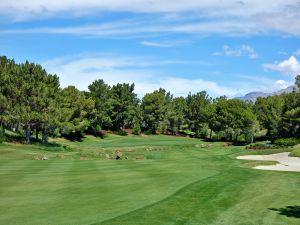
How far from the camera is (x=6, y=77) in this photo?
69.2 m

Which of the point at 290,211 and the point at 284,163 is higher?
the point at 284,163

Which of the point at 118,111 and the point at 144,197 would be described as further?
the point at 118,111

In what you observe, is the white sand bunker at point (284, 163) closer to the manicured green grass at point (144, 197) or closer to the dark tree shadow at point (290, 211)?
the manicured green grass at point (144, 197)

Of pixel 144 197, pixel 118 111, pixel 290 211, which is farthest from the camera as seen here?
pixel 118 111

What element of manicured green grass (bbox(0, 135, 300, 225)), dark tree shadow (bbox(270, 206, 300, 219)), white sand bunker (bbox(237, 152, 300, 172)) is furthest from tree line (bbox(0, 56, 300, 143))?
dark tree shadow (bbox(270, 206, 300, 219))

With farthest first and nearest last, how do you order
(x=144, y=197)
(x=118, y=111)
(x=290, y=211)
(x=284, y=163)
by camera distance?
(x=118, y=111), (x=284, y=163), (x=144, y=197), (x=290, y=211)

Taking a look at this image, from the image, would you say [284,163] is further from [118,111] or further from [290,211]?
[118,111]

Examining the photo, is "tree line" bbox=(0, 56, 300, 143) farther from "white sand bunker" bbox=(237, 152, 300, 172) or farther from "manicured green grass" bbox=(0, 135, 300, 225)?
"manicured green grass" bbox=(0, 135, 300, 225)

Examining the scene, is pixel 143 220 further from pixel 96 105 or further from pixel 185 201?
pixel 96 105

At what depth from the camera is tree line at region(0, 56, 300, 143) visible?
70000mm

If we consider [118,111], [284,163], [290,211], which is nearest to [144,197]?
[290,211]

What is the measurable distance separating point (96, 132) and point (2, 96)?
4906 cm

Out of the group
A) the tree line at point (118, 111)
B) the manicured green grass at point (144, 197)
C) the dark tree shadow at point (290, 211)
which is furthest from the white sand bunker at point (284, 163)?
the tree line at point (118, 111)

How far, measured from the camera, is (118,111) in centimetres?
12312
